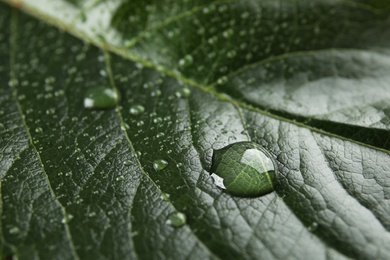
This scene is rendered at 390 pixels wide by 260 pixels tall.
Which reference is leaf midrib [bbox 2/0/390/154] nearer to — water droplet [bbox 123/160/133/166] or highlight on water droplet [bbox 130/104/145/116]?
highlight on water droplet [bbox 130/104/145/116]

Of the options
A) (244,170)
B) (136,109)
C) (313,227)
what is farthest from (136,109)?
(313,227)

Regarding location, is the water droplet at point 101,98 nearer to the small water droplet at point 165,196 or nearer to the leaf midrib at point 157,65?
the leaf midrib at point 157,65

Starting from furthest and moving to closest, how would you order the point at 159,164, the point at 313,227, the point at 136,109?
the point at 136,109 < the point at 159,164 < the point at 313,227

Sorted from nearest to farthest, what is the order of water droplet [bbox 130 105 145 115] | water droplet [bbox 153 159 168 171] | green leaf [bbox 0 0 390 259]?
green leaf [bbox 0 0 390 259], water droplet [bbox 153 159 168 171], water droplet [bbox 130 105 145 115]

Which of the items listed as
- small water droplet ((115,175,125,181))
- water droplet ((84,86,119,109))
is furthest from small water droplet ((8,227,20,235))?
water droplet ((84,86,119,109))

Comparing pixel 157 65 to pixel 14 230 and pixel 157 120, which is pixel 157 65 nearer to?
pixel 157 120

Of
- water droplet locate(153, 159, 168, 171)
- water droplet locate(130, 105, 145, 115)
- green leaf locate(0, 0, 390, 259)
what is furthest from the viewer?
water droplet locate(130, 105, 145, 115)

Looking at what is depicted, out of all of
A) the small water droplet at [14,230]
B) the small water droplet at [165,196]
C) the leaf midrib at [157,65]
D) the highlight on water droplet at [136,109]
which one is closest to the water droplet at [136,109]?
the highlight on water droplet at [136,109]
